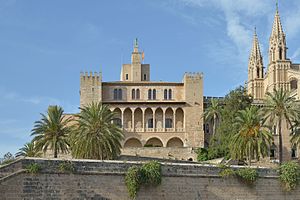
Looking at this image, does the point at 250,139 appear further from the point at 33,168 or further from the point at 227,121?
the point at 33,168

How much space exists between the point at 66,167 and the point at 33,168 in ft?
5.50

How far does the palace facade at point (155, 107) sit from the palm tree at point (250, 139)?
863 inches

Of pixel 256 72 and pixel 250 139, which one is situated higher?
pixel 256 72

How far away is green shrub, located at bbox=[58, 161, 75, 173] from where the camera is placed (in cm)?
2562

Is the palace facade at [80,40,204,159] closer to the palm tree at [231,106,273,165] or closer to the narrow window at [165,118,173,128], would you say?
the narrow window at [165,118,173,128]

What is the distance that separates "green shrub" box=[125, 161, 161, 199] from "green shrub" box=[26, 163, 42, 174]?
4594mm

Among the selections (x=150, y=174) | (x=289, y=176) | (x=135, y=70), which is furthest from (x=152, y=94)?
(x=150, y=174)

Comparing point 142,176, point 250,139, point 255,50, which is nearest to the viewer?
point 142,176

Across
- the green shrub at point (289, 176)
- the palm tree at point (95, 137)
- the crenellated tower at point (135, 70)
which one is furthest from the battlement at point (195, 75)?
the green shrub at point (289, 176)

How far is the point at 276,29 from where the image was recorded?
8406 cm

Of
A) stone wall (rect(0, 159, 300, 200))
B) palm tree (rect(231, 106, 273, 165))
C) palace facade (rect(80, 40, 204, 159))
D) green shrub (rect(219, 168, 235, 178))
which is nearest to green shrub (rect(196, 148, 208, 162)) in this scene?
palace facade (rect(80, 40, 204, 159))

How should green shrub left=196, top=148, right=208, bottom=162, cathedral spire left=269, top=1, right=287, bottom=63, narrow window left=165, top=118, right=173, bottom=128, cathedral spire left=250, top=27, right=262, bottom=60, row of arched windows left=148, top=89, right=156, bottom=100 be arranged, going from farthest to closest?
cathedral spire left=250, top=27, right=262, bottom=60 → cathedral spire left=269, top=1, right=287, bottom=63 → narrow window left=165, top=118, right=173, bottom=128 → row of arched windows left=148, top=89, right=156, bottom=100 → green shrub left=196, top=148, right=208, bottom=162

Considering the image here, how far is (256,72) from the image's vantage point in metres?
92.7

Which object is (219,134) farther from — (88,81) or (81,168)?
(81,168)
